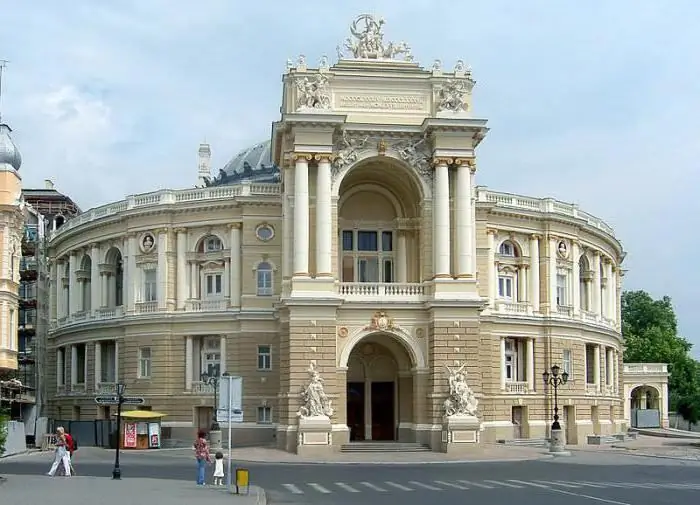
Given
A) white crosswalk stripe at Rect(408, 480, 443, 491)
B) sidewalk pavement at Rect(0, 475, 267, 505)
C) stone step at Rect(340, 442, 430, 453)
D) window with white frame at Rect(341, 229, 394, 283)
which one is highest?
window with white frame at Rect(341, 229, 394, 283)

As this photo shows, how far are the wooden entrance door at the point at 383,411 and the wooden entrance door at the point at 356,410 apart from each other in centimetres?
62

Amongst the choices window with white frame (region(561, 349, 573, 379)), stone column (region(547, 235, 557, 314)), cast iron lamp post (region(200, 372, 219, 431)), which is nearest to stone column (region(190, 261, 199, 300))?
cast iron lamp post (region(200, 372, 219, 431))

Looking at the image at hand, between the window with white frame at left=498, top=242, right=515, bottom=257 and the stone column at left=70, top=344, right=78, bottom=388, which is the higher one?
the window with white frame at left=498, top=242, right=515, bottom=257

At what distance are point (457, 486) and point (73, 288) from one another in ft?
151

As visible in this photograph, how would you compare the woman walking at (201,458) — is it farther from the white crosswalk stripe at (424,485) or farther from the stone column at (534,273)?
the stone column at (534,273)

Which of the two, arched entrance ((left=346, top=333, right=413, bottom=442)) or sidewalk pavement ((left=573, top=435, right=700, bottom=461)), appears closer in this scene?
sidewalk pavement ((left=573, top=435, right=700, bottom=461))

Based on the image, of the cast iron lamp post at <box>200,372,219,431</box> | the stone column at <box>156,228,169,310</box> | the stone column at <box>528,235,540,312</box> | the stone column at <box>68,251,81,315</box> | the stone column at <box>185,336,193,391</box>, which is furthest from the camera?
the stone column at <box>68,251,81,315</box>

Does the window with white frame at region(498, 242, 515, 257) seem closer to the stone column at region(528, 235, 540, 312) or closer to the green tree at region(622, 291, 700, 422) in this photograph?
the stone column at region(528, 235, 540, 312)

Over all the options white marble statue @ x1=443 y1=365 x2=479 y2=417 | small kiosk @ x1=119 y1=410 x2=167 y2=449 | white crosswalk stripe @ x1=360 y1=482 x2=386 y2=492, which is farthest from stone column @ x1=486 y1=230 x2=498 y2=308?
white crosswalk stripe @ x1=360 y1=482 x2=386 y2=492

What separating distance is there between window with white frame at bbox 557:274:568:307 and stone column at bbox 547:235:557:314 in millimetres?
1019

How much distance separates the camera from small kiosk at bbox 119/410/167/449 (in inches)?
2410

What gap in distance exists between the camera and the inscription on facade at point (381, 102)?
194 ft

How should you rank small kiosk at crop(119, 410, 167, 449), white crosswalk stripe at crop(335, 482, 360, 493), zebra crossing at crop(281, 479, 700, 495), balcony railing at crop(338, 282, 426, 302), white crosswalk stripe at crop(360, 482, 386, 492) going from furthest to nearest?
small kiosk at crop(119, 410, 167, 449) → balcony railing at crop(338, 282, 426, 302) → white crosswalk stripe at crop(360, 482, 386, 492) → zebra crossing at crop(281, 479, 700, 495) → white crosswalk stripe at crop(335, 482, 360, 493)

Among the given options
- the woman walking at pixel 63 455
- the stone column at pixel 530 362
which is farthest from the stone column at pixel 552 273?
the woman walking at pixel 63 455
